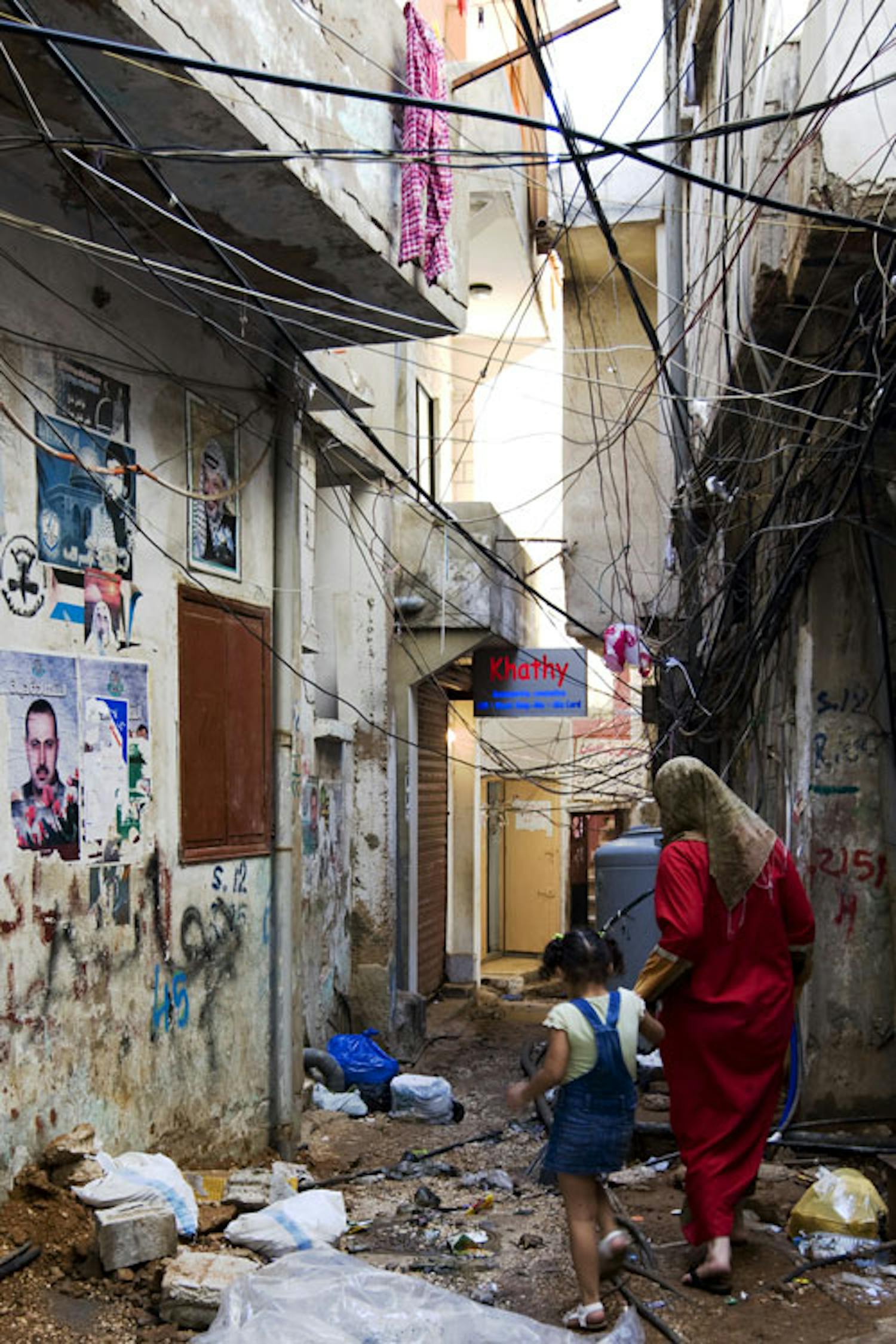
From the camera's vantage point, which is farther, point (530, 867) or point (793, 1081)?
point (530, 867)

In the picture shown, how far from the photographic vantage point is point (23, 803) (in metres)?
4.76

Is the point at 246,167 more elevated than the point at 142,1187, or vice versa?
the point at 246,167

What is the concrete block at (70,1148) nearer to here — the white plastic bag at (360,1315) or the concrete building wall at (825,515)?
the white plastic bag at (360,1315)

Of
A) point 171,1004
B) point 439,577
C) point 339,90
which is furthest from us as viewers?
point 439,577

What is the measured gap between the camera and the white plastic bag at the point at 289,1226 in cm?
473

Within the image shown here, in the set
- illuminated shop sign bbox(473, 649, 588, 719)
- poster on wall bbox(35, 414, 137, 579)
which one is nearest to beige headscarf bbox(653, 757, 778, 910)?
poster on wall bbox(35, 414, 137, 579)

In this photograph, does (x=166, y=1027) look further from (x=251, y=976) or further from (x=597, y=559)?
(x=597, y=559)

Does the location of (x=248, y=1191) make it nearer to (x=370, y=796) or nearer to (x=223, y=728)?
(x=223, y=728)

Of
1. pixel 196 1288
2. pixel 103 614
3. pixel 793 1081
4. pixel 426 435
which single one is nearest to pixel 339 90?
pixel 103 614

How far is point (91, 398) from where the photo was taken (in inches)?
211

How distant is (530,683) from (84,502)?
28.9ft

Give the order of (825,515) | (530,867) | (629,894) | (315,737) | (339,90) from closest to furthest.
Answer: (339,90), (825,515), (315,737), (629,894), (530,867)

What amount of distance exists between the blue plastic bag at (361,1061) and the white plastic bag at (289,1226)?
386 cm

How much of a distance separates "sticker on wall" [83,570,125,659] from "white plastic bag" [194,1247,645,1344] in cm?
261
